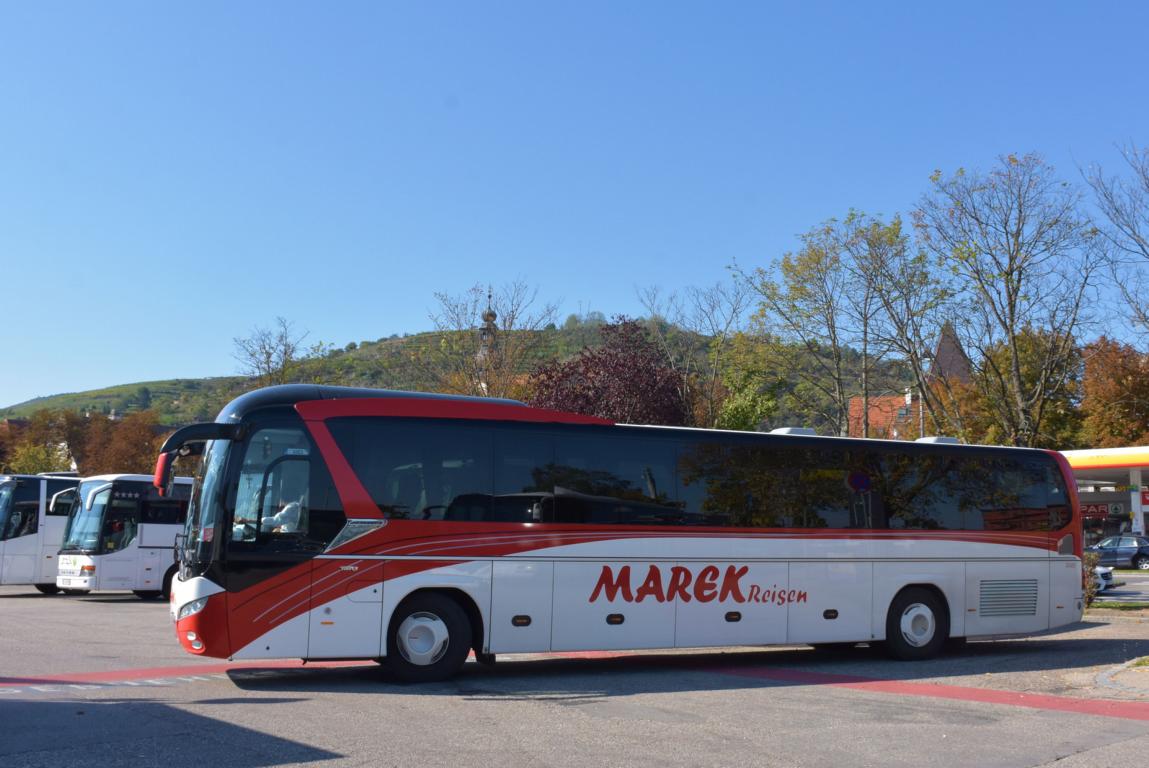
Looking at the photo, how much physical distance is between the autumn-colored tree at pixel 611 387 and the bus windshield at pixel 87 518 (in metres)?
13.2

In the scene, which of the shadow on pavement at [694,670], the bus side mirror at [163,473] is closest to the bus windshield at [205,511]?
the bus side mirror at [163,473]

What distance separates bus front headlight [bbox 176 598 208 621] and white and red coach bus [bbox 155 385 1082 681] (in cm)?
3

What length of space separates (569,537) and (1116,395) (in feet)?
172

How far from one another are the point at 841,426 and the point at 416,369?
1593 centimetres

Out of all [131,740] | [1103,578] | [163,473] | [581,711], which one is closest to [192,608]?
[163,473]

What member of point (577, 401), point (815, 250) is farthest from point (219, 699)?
point (815, 250)

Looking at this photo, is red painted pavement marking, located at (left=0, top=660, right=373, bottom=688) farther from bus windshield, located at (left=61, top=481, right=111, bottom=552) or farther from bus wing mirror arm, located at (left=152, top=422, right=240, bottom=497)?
bus windshield, located at (left=61, top=481, right=111, bottom=552)

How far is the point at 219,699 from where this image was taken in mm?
10352

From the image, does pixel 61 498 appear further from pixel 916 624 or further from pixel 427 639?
pixel 916 624

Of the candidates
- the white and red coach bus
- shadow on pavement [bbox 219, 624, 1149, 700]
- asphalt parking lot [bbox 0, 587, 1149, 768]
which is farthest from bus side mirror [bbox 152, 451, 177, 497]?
shadow on pavement [bbox 219, 624, 1149, 700]

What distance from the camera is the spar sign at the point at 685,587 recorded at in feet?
42.8

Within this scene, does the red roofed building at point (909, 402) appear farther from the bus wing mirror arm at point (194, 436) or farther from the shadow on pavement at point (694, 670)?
the bus wing mirror arm at point (194, 436)

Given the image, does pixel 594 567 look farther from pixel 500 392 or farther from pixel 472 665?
pixel 500 392

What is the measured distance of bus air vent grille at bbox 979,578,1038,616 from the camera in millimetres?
15953
